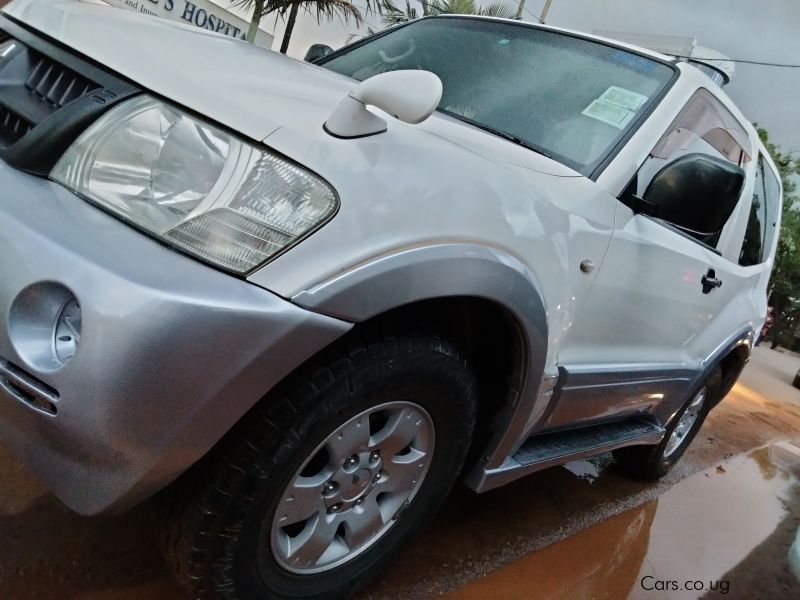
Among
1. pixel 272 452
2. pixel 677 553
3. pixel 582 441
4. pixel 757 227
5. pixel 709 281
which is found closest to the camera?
pixel 272 452

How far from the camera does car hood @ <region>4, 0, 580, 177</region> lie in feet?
4.80

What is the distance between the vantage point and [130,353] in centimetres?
121

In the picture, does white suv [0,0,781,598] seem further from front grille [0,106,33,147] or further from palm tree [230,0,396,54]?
palm tree [230,0,396,54]

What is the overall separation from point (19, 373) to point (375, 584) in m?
1.29

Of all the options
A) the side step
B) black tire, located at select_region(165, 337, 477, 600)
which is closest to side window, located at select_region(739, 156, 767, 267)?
the side step

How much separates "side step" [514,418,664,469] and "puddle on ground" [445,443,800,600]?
0.46 m

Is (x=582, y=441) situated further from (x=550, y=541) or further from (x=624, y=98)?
(x=624, y=98)

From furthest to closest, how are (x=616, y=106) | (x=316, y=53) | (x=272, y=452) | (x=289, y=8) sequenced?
1. (x=289, y=8)
2. (x=316, y=53)
3. (x=616, y=106)
4. (x=272, y=452)

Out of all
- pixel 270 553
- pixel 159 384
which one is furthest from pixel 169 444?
pixel 270 553

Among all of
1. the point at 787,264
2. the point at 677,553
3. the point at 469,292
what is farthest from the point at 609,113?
the point at 787,264

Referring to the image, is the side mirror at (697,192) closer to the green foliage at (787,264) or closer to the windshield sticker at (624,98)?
the windshield sticker at (624,98)

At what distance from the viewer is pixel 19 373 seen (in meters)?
1.30

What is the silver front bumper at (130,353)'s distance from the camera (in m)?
1.22

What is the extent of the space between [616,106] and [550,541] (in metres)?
1.74
